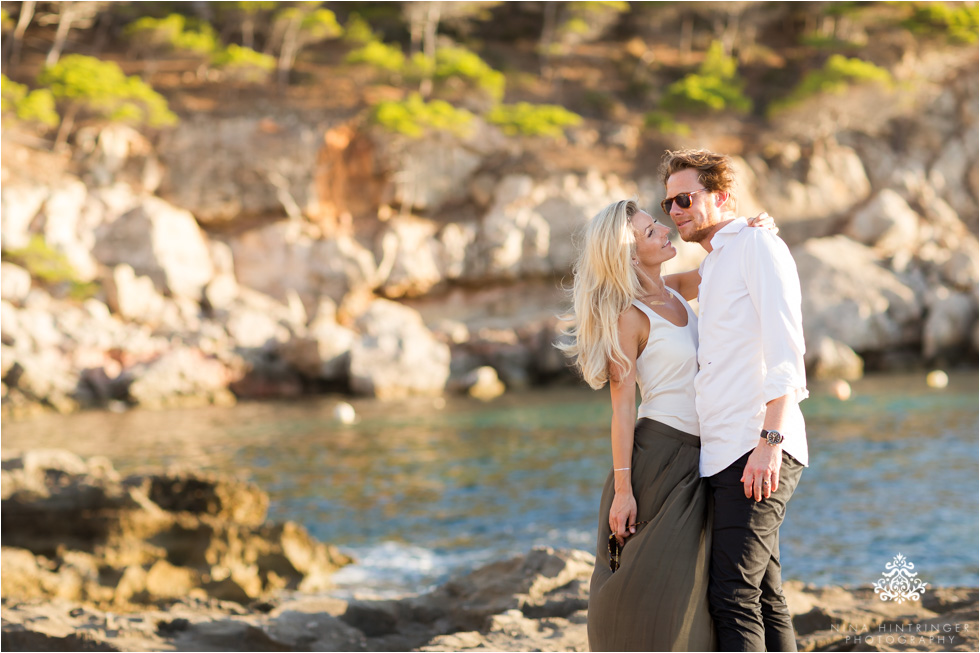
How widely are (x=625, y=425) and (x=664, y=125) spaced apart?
1154 inches

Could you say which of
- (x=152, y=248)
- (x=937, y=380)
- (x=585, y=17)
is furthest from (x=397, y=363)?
(x=585, y=17)

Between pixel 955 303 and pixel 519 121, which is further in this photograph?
pixel 519 121

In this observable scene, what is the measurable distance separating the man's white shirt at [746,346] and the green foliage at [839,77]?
30935mm

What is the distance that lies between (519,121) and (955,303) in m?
15.2

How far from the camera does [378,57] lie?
30.0 m

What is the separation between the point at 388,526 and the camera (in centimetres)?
839

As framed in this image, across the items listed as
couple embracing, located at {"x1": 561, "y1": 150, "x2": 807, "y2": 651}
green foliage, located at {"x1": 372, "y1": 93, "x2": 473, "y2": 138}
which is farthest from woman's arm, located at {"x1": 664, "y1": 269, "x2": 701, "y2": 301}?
green foliage, located at {"x1": 372, "y1": 93, "x2": 473, "y2": 138}

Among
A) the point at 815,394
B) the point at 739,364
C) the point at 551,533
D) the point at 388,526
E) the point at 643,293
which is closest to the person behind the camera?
the point at 739,364

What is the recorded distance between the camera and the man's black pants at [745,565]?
237 cm

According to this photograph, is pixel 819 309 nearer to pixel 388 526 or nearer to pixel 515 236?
pixel 515 236

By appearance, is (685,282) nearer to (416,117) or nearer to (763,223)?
(763,223)

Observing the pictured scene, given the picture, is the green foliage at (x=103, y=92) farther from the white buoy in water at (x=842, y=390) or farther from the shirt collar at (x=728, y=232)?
the shirt collar at (x=728, y=232)

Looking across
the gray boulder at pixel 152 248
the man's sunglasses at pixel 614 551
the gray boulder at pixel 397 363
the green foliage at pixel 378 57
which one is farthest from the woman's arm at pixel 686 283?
the green foliage at pixel 378 57

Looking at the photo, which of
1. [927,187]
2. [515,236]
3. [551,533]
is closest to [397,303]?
[515,236]
